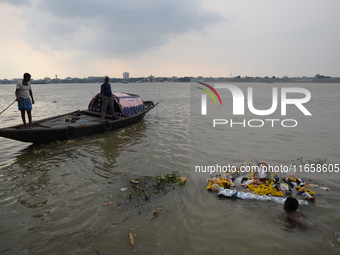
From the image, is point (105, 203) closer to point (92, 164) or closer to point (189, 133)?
point (92, 164)

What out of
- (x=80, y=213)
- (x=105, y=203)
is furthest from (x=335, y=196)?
(x=80, y=213)

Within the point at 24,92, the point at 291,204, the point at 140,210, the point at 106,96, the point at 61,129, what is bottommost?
the point at 140,210

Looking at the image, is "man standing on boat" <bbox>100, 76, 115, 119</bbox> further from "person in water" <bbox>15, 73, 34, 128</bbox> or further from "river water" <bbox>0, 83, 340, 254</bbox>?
"person in water" <bbox>15, 73, 34, 128</bbox>

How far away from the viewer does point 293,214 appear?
150 inches

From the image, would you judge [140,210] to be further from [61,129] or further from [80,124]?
[80,124]

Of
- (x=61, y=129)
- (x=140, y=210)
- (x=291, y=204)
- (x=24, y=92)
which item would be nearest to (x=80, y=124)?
(x=61, y=129)

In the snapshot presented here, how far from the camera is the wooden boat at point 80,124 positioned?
23.5ft

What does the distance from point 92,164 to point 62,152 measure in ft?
5.31

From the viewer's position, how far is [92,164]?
20.8 ft

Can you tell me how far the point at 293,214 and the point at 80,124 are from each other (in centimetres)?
822

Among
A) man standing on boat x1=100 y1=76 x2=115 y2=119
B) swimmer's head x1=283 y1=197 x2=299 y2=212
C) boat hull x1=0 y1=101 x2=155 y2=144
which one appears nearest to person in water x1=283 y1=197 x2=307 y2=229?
swimmer's head x1=283 y1=197 x2=299 y2=212

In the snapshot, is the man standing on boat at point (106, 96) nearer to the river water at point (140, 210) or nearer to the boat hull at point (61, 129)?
the boat hull at point (61, 129)

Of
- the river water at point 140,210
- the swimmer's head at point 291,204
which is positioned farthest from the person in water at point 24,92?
the swimmer's head at point 291,204

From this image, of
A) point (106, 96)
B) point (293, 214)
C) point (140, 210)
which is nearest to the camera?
point (293, 214)
